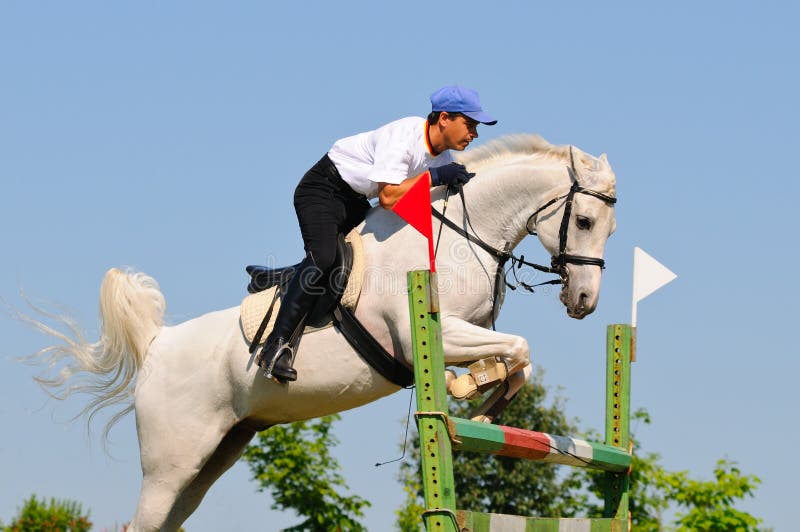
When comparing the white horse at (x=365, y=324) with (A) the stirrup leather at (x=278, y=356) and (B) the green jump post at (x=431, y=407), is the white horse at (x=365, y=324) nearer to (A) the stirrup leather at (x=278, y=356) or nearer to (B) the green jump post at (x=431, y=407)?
(A) the stirrup leather at (x=278, y=356)

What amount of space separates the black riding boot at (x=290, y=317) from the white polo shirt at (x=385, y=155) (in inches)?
18.4

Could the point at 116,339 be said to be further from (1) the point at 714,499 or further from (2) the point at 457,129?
(1) the point at 714,499

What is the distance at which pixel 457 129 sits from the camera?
523cm

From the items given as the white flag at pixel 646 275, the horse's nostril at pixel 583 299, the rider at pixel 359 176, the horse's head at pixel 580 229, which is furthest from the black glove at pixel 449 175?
the white flag at pixel 646 275

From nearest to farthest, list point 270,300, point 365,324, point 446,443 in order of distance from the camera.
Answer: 1. point 446,443
2. point 365,324
3. point 270,300

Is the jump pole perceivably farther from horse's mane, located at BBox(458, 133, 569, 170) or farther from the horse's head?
horse's mane, located at BBox(458, 133, 569, 170)

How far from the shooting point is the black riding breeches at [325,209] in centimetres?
529

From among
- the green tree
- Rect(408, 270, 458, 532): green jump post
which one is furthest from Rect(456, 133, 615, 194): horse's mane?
the green tree

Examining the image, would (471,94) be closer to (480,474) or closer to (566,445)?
(566,445)

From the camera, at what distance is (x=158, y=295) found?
247 inches

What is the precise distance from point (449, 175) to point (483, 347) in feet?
3.04

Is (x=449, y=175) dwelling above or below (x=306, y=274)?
above

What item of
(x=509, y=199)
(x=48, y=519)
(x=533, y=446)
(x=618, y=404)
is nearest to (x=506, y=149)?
(x=509, y=199)

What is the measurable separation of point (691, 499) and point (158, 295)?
1097 cm
